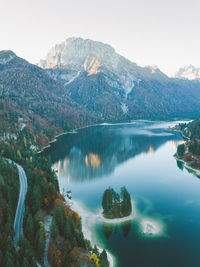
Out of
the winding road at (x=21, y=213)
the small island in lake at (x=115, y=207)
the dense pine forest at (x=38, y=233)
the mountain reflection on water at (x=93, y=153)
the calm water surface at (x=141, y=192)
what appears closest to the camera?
the dense pine forest at (x=38, y=233)

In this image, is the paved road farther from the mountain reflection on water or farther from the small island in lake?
the mountain reflection on water

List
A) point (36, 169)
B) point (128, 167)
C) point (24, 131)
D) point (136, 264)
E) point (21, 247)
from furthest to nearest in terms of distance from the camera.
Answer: point (24, 131) → point (128, 167) → point (36, 169) → point (136, 264) → point (21, 247)

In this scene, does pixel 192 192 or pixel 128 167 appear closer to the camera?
pixel 192 192

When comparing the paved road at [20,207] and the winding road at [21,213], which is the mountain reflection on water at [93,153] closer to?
the paved road at [20,207]

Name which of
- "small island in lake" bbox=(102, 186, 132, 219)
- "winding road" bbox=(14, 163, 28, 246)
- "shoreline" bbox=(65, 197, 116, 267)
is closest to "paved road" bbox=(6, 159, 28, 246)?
"winding road" bbox=(14, 163, 28, 246)

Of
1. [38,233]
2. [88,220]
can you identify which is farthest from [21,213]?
[88,220]

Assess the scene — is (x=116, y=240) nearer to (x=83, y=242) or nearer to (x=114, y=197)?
(x=83, y=242)

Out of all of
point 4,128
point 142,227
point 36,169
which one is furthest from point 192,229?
point 4,128

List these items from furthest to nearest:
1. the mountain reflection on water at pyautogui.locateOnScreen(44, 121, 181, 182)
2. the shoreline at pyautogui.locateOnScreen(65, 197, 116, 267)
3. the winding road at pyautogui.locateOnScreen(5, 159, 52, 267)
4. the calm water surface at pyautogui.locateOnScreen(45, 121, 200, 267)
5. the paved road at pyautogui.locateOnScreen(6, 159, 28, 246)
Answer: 1. the mountain reflection on water at pyautogui.locateOnScreen(44, 121, 181, 182)
2. the calm water surface at pyautogui.locateOnScreen(45, 121, 200, 267)
3. the shoreline at pyautogui.locateOnScreen(65, 197, 116, 267)
4. the paved road at pyautogui.locateOnScreen(6, 159, 28, 246)
5. the winding road at pyautogui.locateOnScreen(5, 159, 52, 267)

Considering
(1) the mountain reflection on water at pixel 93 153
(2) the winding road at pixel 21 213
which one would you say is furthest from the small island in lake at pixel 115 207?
(1) the mountain reflection on water at pixel 93 153
